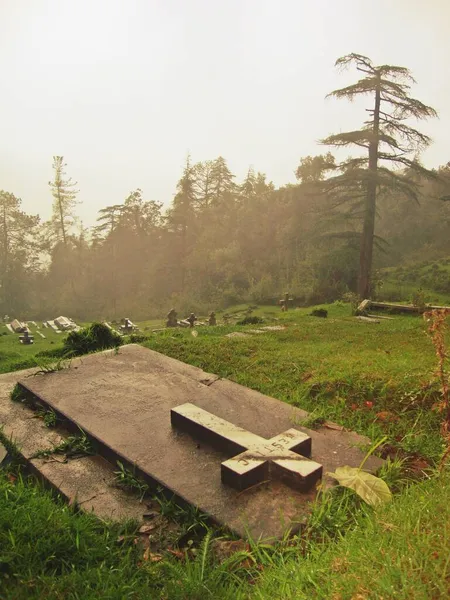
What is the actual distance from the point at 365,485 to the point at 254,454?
561 millimetres

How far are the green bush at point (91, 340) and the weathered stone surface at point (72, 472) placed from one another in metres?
1.90

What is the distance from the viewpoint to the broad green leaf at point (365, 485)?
1.90 m

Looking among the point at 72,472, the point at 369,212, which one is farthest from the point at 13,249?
the point at 72,472

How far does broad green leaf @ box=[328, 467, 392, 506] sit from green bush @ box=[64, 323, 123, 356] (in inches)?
141

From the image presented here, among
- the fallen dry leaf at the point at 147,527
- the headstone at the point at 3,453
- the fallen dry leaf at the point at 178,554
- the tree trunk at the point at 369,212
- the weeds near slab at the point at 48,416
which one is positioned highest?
the tree trunk at the point at 369,212

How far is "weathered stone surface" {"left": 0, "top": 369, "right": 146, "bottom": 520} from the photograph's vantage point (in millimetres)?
2125

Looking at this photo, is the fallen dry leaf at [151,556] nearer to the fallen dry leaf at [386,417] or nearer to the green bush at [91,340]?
the fallen dry leaf at [386,417]

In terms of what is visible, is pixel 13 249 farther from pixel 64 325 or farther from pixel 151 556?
pixel 151 556

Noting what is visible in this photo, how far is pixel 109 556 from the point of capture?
175 cm

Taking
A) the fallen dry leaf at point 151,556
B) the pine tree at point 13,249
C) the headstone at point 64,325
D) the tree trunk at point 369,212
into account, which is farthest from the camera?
the pine tree at point 13,249

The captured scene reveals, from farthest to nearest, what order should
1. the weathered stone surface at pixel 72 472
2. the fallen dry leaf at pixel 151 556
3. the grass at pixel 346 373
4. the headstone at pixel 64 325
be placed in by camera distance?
the headstone at pixel 64 325 < the grass at pixel 346 373 < the weathered stone surface at pixel 72 472 < the fallen dry leaf at pixel 151 556

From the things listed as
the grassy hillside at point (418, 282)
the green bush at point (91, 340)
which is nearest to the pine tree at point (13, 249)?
the grassy hillside at point (418, 282)

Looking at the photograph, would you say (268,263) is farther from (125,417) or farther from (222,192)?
(125,417)

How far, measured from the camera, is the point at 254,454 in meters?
2.23
